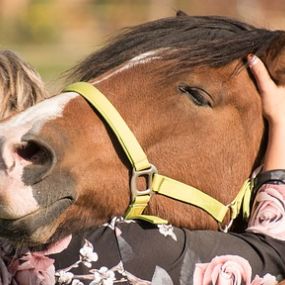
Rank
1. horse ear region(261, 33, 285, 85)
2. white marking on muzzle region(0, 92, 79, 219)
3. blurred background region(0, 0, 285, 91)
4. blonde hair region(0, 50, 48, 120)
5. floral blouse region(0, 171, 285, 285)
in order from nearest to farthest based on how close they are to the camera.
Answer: white marking on muzzle region(0, 92, 79, 219) < floral blouse region(0, 171, 285, 285) < horse ear region(261, 33, 285, 85) < blonde hair region(0, 50, 48, 120) < blurred background region(0, 0, 285, 91)

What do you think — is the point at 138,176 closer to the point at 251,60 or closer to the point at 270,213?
the point at 270,213

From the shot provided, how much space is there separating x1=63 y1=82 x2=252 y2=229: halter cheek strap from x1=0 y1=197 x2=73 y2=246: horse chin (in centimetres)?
21

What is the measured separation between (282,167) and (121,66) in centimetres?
48

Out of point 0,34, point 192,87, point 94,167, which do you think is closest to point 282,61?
point 192,87

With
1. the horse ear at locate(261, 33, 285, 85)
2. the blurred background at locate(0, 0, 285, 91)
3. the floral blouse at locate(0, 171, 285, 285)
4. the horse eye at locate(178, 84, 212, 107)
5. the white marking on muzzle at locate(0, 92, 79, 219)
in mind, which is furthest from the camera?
the blurred background at locate(0, 0, 285, 91)

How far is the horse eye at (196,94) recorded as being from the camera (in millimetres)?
2186

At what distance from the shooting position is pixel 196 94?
86.0 inches

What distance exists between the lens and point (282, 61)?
7.59 feet

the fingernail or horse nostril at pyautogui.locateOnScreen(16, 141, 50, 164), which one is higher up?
the fingernail

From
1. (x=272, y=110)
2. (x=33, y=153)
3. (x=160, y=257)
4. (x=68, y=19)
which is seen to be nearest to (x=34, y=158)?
(x=33, y=153)

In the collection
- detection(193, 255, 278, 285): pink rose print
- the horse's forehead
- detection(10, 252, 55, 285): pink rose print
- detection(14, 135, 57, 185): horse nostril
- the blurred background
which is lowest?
the blurred background

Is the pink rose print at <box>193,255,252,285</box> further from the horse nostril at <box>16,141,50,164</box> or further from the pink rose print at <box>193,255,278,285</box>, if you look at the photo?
the horse nostril at <box>16,141,50,164</box>

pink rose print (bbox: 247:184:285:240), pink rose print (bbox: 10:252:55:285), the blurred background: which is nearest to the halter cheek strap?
pink rose print (bbox: 247:184:285:240)

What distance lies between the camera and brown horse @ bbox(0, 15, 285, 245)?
1.92m
